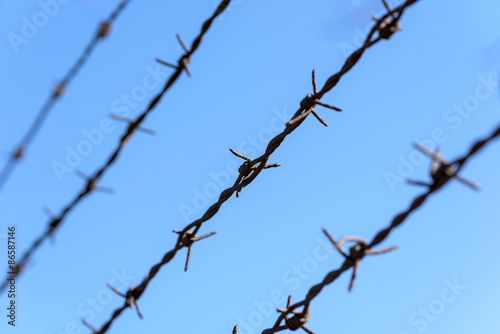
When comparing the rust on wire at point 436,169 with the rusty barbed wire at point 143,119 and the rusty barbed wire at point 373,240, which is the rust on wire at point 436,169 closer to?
the rusty barbed wire at point 373,240

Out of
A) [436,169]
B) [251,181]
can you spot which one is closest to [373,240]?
[436,169]

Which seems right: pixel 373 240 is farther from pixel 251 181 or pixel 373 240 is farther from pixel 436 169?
pixel 251 181

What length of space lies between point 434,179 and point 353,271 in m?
0.51

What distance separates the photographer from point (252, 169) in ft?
10.3

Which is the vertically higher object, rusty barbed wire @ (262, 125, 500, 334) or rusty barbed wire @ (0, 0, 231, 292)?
rusty barbed wire @ (0, 0, 231, 292)

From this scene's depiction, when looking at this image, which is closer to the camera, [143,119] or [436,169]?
[436,169]

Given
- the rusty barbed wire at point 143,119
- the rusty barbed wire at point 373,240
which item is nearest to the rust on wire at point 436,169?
the rusty barbed wire at point 373,240

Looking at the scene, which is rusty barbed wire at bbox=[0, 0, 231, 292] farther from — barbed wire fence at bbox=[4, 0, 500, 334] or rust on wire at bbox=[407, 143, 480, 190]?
rust on wire at bbox=[407, 143, 480, 190]

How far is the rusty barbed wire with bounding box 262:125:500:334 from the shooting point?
6.34 ft

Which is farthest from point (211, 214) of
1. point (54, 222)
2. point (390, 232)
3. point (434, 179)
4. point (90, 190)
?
point (434, 179)

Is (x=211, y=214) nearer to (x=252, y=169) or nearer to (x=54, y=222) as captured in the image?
(x=252, y=169)

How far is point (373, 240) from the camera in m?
2.25

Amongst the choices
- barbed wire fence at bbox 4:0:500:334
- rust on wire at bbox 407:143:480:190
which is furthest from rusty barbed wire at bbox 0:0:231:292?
rust on wire at bbox 407:143:480:190

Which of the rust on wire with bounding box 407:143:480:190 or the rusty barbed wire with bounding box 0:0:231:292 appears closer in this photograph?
the rust on wire with bounding box 407:143:480:190
